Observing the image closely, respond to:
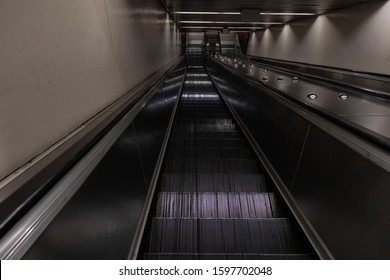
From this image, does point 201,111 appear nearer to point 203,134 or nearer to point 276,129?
point 203,134

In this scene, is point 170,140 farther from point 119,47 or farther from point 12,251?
point 12,251

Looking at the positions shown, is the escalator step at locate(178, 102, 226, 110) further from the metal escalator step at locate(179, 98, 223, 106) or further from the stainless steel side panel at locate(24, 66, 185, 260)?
the stainless steel side panel at locate(24, 66, 185, 260)

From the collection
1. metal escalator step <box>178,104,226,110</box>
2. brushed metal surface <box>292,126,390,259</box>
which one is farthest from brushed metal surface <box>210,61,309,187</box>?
metal escalator step <box>178,104,226,110</box>

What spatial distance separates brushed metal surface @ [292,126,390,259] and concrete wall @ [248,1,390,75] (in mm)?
5072

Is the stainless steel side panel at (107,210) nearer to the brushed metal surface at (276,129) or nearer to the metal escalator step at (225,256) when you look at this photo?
the metal escalator step at (225,256)

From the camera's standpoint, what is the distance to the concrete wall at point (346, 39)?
5641 mm

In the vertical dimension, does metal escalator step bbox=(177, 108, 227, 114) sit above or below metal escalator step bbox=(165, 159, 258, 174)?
below

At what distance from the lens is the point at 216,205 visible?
2236 millimetres

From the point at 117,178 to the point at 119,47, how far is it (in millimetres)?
1667

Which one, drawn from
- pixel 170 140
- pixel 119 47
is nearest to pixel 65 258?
pixel 119 47

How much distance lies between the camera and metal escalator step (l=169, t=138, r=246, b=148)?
145 inches

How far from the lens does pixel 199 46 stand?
68.3 ft

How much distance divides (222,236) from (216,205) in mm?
389

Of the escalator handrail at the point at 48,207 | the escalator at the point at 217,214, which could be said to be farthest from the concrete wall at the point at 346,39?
the escalator handrail at the point at 48,207
